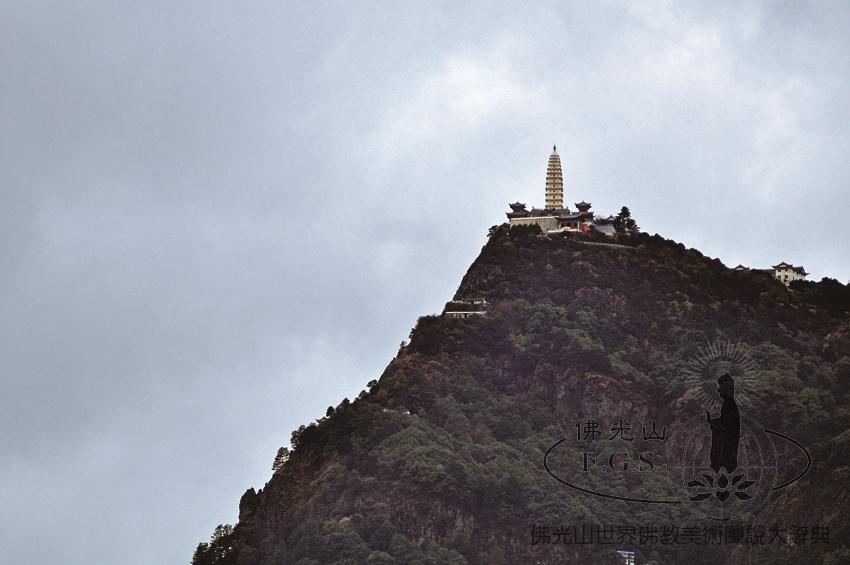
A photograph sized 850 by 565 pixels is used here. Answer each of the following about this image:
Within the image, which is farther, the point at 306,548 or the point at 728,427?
the point at 306,548

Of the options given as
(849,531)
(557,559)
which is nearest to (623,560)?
(557,559)

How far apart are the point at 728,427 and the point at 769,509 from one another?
2505 cm

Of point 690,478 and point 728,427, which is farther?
point 690,478

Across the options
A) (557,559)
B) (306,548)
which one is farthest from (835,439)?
(306,548)

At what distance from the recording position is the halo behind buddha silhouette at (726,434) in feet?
563

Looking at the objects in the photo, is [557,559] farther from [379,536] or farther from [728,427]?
[728,427]

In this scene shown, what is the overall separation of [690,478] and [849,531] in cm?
1217

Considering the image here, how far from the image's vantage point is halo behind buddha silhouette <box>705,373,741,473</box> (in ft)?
563

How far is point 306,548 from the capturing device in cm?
19688

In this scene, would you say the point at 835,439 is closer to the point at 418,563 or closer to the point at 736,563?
the point at 736,563

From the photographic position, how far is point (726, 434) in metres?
172

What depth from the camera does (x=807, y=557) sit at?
18925 centimetres

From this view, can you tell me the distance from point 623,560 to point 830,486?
14363 millimetres

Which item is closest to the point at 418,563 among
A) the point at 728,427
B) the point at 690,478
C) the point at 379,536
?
the point at 379,536
